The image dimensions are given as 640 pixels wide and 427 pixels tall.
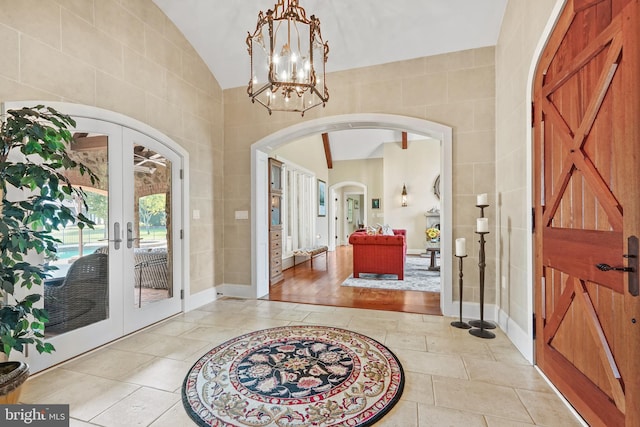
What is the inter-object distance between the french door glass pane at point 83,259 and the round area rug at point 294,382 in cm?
122

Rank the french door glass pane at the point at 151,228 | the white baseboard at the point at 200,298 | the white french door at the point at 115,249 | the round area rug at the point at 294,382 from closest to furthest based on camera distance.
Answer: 1. the round area rug at the point at 294,382
2. the white french door at the point at 115,249
3. the french door glass pane at the point at 151,228
4. the white baseboard at the point at 200,298

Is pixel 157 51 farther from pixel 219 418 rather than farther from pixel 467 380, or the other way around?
pixel 467 380

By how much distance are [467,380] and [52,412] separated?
2.77 metres

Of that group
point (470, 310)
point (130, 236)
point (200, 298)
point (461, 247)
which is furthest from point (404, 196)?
point (130, 236)

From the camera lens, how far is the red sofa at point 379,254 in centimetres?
546

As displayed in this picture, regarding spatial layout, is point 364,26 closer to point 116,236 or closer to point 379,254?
point 116,236

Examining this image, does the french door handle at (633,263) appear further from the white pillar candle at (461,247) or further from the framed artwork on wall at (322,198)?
the framed artwork on wall at (322,198)

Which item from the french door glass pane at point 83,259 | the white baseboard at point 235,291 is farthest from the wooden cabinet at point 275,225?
the french door glass pane at point 83,259

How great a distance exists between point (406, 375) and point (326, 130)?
3236mm

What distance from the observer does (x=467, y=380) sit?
217cm

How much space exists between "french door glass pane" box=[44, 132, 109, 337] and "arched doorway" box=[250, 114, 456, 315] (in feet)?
6.24

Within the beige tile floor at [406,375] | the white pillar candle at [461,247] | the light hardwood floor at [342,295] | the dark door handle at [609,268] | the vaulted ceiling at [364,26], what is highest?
the vaulted ceiling at [364,26]

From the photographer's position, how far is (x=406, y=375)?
2.24 meters

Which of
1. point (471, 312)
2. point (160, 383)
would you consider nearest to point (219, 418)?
point (160, 383)
